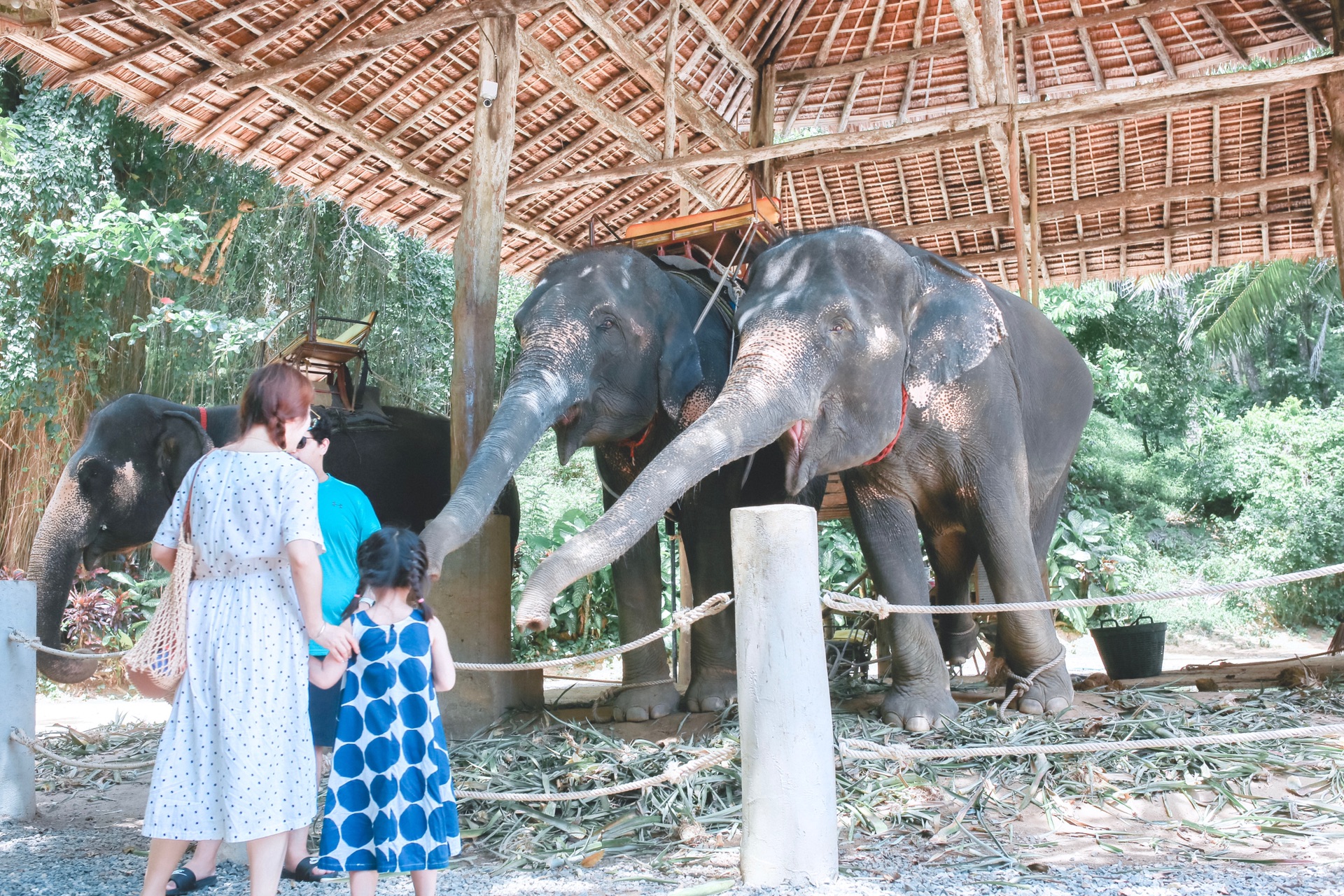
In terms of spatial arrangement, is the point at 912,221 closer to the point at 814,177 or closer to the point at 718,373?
the point at 814,177

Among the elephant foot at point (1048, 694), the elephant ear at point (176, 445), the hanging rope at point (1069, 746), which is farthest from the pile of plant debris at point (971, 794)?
A: the elephant ear at point (176, 445)

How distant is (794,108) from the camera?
26.7 ft

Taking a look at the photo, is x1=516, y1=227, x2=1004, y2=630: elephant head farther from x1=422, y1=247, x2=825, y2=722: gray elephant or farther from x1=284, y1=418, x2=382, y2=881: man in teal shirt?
x1=284, y1=418, x2=382, y2=881: man in teal shirt

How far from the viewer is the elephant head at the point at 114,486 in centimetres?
521

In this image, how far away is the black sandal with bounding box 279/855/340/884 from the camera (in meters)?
3.07

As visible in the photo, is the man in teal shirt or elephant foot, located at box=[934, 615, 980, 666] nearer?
the man in teal shirt

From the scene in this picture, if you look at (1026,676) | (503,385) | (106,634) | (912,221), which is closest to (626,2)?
(912,221)

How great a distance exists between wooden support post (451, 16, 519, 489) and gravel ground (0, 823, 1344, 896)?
224cm

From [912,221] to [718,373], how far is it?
3873mm

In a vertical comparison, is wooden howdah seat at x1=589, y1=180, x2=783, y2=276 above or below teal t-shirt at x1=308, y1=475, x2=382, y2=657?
above

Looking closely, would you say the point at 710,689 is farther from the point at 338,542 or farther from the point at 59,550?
the point at 59,550

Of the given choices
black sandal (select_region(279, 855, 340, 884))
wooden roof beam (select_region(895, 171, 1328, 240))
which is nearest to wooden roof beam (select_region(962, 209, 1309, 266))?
wooden roof beam (select_region(895, 171, 1328, 240))

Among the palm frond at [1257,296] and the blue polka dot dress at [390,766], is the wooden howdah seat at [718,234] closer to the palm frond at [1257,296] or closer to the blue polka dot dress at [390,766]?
the blue polka dot dress at [390,766]

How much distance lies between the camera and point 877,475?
180 inches
